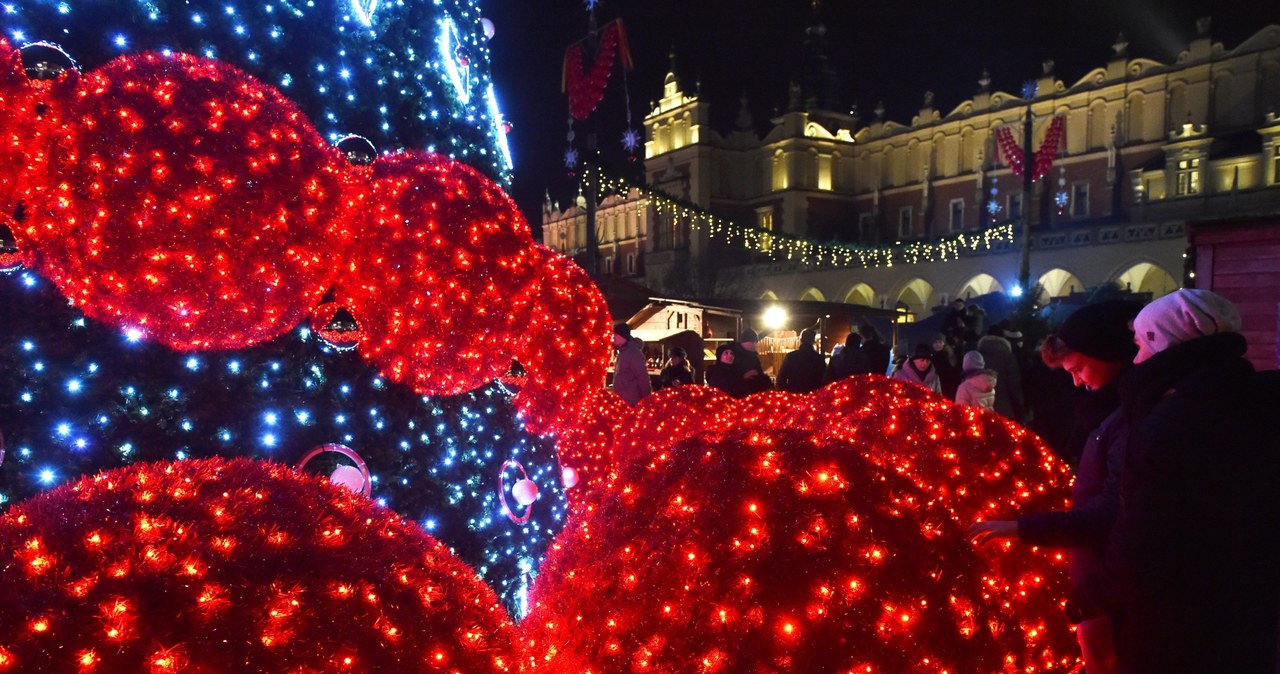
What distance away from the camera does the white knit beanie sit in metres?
2.35

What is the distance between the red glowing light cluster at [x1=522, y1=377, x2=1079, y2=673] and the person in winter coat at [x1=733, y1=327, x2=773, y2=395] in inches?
218

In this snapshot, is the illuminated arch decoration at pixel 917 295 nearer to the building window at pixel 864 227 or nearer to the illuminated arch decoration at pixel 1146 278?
the illuminated arch decoration at pixel 1146 278

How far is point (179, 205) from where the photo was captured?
2184mm

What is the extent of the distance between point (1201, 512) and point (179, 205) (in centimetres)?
283

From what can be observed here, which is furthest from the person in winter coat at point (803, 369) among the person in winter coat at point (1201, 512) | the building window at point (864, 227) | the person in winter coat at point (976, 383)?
the building window at point (864, 227)

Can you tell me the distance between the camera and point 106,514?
1462 millimetres

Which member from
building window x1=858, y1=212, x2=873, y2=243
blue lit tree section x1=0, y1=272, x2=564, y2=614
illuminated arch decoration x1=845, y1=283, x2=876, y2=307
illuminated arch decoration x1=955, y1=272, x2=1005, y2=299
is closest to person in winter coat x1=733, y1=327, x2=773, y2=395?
blue lit tree section x1=0, y1=272, x2=564, y2=614

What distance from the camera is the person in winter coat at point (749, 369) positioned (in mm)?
8070

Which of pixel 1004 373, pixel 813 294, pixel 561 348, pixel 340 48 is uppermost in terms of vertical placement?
pixel 340 48

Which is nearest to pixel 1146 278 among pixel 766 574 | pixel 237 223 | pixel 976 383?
pixel 976 383

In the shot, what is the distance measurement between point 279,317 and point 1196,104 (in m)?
48.7

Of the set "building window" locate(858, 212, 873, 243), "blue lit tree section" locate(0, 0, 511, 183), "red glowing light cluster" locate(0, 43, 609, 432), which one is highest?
"building window" locate(858, 212, 873, 243)

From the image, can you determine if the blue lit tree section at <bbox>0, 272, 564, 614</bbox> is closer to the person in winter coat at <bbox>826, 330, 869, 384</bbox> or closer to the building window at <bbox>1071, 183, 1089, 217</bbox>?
the person in winter coat at <bbox>826, 330, 869, 384</bbox>

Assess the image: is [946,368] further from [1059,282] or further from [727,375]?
[1059,282]
